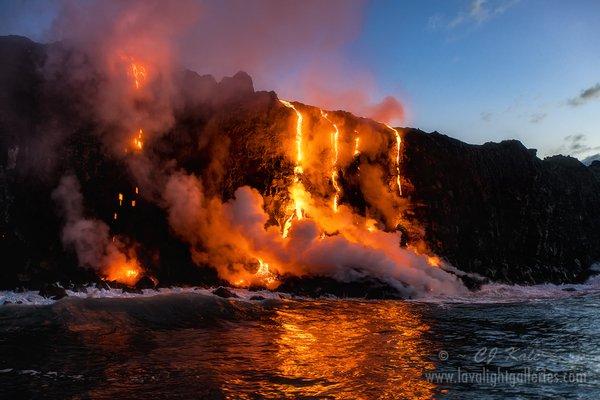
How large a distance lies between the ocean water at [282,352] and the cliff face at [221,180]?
968 centimetres

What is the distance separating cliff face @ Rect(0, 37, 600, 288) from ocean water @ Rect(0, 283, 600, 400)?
968cm

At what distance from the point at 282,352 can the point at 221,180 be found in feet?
79.0

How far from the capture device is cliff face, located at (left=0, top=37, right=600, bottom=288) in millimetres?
31438

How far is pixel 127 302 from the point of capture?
21.0 metres

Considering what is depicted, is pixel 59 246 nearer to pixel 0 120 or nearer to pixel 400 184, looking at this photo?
pixel 0 120

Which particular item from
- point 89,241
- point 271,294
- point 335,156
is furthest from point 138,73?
point 271,294

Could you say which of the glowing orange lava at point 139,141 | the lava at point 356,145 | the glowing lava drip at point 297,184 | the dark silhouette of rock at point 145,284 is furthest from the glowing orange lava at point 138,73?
the lava at point 356,145

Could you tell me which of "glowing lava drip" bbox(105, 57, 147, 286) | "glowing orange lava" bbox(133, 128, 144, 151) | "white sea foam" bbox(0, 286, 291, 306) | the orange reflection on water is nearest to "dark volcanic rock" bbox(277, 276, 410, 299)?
"white sea foam" bbox(0, 286, 291, 306)

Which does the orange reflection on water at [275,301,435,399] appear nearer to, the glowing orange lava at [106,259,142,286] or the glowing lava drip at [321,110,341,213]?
the glowing orange lava at [106,259,142,286]

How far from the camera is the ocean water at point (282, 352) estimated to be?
10.9m

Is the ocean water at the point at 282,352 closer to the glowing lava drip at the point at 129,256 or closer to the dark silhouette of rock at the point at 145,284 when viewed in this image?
the dark silhouette of rock at the point at 145,284

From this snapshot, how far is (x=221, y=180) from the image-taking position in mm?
37094

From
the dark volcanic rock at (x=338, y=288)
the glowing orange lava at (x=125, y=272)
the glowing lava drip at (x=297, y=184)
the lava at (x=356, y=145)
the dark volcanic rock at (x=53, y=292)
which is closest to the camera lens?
the dark volcanic rock at (x=53, y=292)

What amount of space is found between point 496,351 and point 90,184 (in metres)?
27.9
